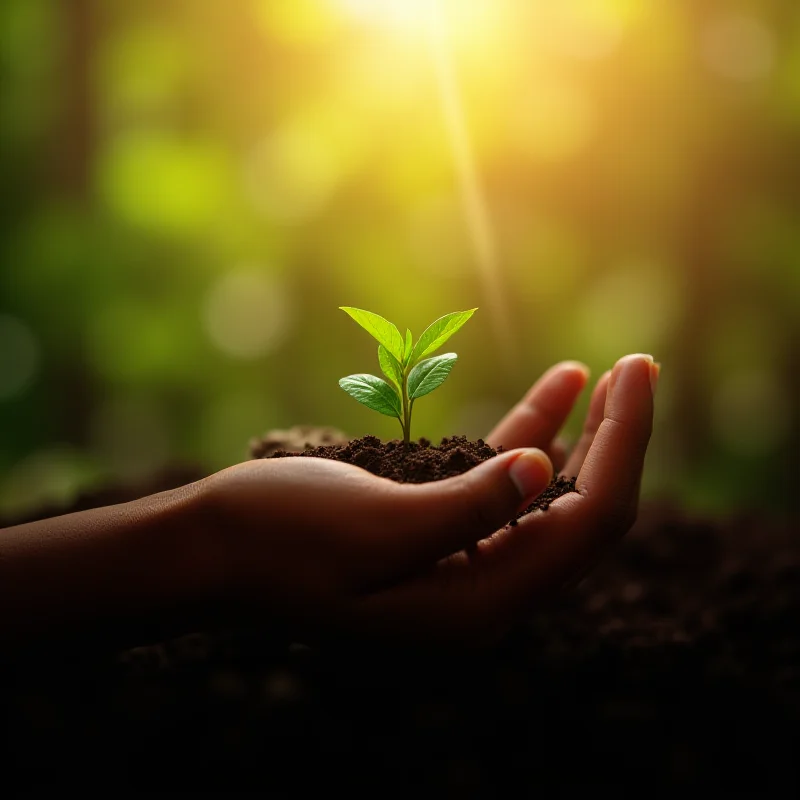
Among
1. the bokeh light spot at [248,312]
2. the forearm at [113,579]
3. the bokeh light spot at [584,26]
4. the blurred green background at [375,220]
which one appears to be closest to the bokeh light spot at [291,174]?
the blurred green background at [375,220]

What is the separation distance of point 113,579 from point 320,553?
252 millimetres

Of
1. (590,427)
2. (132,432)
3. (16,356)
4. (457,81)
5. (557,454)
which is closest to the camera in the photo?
(590,427)

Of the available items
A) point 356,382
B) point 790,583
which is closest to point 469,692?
point 356,382

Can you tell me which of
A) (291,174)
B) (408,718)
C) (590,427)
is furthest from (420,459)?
(291,174)

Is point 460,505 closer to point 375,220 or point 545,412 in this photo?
point 545,412

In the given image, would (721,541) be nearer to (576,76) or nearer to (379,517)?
(379,517)

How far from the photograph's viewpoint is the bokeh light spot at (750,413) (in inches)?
121

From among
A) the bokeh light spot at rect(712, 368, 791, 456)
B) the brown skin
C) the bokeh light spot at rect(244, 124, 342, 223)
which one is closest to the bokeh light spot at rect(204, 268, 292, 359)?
the bokeh light spot at rect(244, 124, 342, 223)

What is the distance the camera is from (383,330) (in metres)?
0.91

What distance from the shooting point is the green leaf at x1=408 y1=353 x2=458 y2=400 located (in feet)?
2.94

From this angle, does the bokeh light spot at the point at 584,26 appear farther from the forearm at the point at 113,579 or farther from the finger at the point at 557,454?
the forearm at the point at 113,579

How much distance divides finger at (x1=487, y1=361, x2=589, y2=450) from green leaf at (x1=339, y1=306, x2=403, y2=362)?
42cm

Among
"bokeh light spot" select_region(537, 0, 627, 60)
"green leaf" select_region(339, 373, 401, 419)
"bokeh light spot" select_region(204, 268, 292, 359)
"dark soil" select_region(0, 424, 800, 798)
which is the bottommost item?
"dark soil" select_region(0, 424, 800, 798)

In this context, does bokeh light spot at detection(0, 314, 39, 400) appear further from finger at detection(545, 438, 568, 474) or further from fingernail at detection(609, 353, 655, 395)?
fingernail at detection(609, 353, 655, 395)
